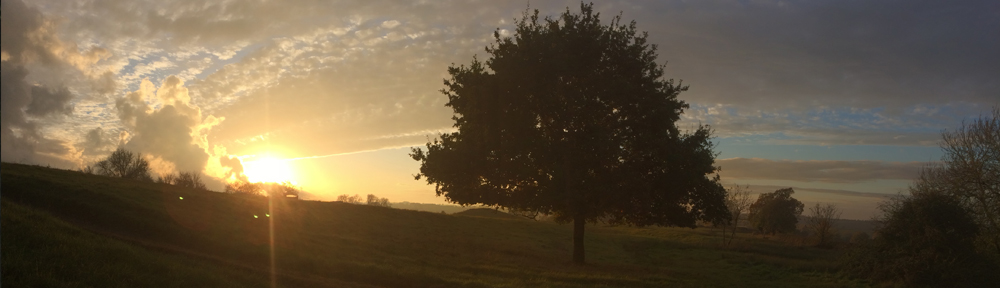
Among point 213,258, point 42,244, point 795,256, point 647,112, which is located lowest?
point 795,256

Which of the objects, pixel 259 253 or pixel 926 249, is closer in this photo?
pixel 259 253

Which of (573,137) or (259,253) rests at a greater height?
(573,137)

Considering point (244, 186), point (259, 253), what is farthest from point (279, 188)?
point (259, 253)

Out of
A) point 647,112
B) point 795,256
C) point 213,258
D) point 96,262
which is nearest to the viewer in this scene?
point 96,262

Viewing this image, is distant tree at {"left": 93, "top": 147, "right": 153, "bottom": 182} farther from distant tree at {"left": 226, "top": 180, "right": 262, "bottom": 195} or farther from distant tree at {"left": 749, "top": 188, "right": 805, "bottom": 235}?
distant tree at {"left": 749, "top": 188, "right": 805, "bottom": 235}

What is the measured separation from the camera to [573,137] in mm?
25953

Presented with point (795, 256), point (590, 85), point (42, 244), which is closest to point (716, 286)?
point (590, 85)

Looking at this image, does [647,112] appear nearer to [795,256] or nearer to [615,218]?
[615,218]

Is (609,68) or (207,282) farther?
(609,68)

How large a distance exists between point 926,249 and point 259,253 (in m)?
37.5

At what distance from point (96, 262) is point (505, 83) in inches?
711

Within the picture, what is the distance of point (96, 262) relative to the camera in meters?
14.0

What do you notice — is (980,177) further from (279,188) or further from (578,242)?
(279,188)

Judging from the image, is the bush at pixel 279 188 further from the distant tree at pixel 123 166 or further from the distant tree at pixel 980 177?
the distant tree at pixel 980 177
